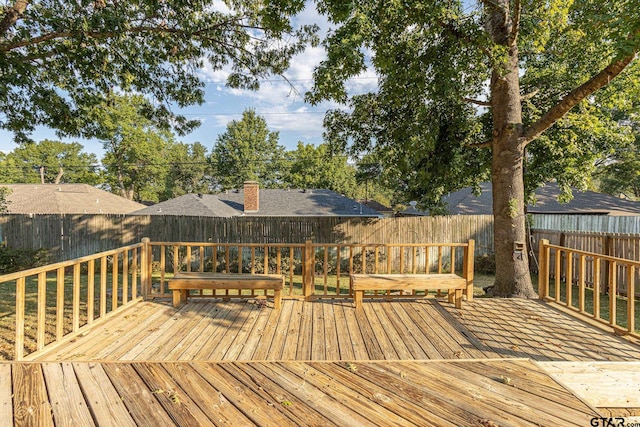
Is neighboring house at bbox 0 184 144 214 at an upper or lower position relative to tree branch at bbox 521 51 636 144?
lower

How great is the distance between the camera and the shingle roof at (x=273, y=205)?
47.8ft

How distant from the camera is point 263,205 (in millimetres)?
16219

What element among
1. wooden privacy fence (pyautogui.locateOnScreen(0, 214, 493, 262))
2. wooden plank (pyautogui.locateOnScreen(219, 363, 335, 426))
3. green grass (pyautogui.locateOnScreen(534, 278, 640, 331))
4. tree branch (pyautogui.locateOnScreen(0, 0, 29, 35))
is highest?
tree branch (pyautogui.locateOnScreen(0, 0, 29, 35))

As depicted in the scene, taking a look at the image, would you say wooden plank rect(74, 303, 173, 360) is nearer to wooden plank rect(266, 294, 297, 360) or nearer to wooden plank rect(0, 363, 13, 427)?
wooden plank rect(0, 363, 13, 427)

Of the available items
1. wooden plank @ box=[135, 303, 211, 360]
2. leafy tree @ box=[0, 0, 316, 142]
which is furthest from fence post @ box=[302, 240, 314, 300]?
leafy tree @ box=[0, 0, 316, 142]

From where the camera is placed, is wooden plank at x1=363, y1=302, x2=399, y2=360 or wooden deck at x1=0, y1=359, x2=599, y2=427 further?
wooden plank at x1=363, y1=302, x2=399, y2=360

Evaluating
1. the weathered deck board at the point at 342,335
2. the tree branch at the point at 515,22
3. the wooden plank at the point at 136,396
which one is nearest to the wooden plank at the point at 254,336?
the weathered deck board at the point at 342,335

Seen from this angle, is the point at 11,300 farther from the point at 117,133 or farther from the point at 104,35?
the point at 117,133

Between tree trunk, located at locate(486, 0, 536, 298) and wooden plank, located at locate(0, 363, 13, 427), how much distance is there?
6287 millimetres

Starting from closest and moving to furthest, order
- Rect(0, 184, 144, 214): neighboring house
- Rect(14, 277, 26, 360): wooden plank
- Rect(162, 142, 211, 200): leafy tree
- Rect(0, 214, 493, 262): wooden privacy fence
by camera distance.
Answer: Rect(14, 277, 26, 360): wooden plank < Rect(0, 214, 493, 262): wooden privacy fence < Rect(0, 184, 144, 214): neighboring house < Rect(162, 142, 211, 200): leafy tree

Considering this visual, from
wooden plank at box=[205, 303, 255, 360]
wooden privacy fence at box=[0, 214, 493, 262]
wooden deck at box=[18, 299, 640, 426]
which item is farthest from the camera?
wooden privacy fence at box=[0, 214, 493, 262]

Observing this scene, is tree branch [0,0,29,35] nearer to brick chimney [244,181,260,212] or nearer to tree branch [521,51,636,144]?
tree branch [521,51,636,144]

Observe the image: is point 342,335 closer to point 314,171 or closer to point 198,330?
point 198,330

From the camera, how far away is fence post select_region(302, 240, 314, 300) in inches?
181
